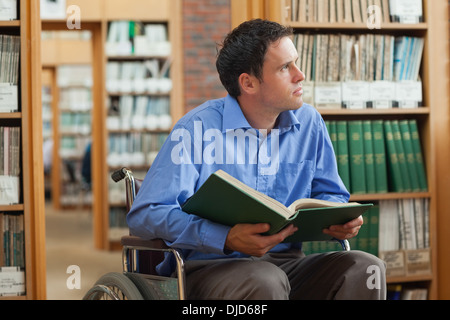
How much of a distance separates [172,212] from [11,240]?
4.44ft

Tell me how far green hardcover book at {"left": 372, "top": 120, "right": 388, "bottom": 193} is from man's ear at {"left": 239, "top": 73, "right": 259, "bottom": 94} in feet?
3.87

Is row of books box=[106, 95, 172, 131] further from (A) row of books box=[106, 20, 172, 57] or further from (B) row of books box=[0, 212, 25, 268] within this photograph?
(B) row of books box=[0, 212, 25, 268]

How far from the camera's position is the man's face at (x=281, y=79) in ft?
6.59

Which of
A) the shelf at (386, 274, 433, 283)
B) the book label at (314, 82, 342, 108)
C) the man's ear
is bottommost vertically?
the shelf at (386, 274, 433, 283)

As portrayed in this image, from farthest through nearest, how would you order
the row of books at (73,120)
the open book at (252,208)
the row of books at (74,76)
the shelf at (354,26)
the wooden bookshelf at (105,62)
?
1. the row of books at (73,120)
2. the row of books at (74,76)
3. the wooden bookshelf at (105,62)
4. the shelf at (354,26)
5. the open book at (252,208)

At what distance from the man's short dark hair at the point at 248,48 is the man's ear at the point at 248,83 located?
0.01 meters

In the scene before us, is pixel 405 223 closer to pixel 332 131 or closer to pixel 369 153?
pixel 369 153

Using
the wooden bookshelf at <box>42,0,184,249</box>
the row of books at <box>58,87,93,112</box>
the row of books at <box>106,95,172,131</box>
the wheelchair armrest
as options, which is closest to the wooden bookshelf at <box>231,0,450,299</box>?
the wheelchair armrest

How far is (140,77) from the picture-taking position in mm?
6199

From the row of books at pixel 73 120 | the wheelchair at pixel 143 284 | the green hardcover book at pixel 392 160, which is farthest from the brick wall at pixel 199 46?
the row of books at pixel 73 120

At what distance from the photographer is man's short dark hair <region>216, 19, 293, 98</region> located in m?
2.01

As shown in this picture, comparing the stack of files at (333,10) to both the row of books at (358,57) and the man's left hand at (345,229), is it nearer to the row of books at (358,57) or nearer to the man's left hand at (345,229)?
the row of books at (358,57)

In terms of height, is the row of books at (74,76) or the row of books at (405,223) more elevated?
the row of books at (74,76)
